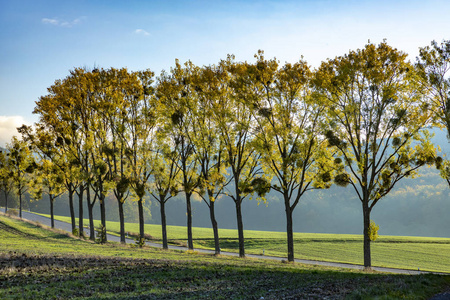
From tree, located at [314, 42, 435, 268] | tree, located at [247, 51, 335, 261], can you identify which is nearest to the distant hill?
tree, located at [247, 51, 335, 261]

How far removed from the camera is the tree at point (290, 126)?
2831cm

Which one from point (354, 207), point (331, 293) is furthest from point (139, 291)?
point (354, 207)

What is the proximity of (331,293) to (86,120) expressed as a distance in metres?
34.1

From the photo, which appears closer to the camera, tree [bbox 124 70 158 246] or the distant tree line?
the distant tree line

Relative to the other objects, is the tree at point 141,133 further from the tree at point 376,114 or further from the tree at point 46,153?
the tree at point 376,114

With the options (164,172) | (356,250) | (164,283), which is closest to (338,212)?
(356,250)

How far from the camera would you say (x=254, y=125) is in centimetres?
3138

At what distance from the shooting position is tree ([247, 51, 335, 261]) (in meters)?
28.3

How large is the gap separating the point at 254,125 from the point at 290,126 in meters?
3.61

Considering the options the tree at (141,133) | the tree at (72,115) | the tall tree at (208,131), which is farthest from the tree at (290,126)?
the tree at (72,115)

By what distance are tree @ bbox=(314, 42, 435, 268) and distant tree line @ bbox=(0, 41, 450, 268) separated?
0.08 metres

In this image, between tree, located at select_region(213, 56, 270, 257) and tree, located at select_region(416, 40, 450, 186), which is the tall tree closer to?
tree, located at select_region(213, 56, 270, 257)

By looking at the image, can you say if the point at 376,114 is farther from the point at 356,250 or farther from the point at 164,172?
the point at 356,250

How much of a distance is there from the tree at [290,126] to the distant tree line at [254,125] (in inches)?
3.5
